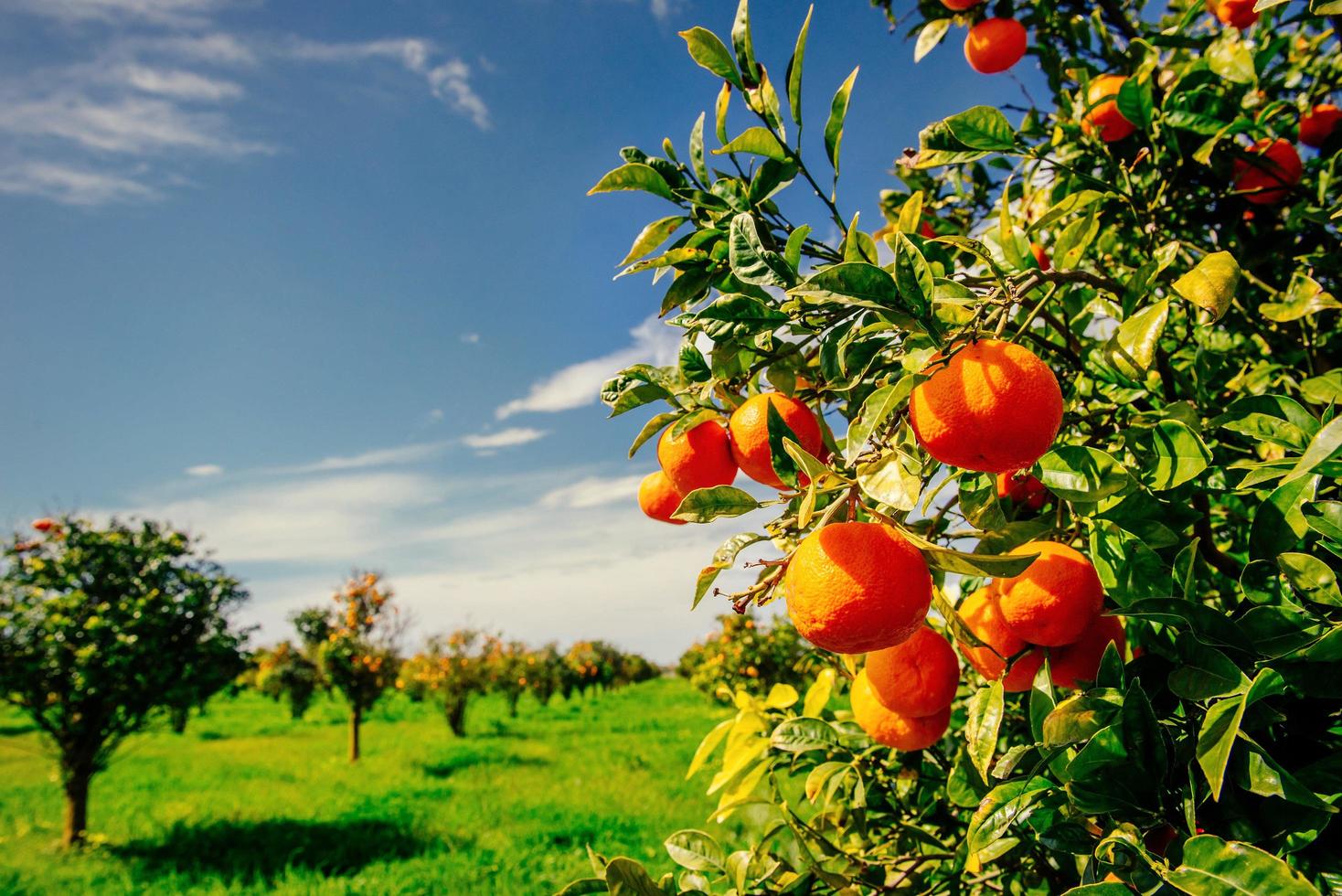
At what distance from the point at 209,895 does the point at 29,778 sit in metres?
7.22

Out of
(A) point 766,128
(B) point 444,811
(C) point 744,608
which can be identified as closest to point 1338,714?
(C) point 744,608

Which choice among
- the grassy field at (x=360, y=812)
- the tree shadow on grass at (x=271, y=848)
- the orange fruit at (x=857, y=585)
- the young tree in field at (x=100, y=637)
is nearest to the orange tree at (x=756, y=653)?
the grassy field at (x=360, y=812)

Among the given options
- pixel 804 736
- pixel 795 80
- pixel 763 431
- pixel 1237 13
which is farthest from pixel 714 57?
pixel 1237 13

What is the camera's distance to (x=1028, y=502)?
126 centimetres

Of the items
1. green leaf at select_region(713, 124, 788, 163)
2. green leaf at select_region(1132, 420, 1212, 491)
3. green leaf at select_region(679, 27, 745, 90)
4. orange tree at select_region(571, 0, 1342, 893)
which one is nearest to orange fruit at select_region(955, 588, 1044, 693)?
orange tree at select_region(571, 0, 1342, 893)

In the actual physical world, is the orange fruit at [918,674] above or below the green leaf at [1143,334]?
below

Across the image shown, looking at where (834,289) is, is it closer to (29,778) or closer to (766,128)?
(766,128)

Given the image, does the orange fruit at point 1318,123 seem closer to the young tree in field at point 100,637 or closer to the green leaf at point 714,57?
the green leaf at point 714,57

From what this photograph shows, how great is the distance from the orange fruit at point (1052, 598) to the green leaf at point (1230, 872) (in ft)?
0.86

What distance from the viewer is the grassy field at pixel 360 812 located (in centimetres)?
522

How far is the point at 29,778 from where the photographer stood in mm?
9562

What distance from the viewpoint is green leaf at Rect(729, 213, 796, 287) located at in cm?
76

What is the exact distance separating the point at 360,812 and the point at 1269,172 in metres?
8.12

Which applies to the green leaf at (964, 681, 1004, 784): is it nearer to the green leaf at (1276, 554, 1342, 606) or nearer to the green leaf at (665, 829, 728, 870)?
the green leaf at (1276, 554, 1342, 606)
